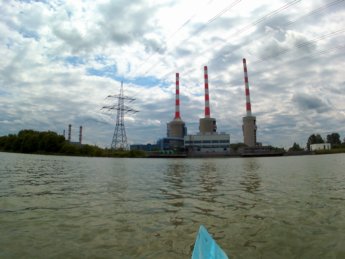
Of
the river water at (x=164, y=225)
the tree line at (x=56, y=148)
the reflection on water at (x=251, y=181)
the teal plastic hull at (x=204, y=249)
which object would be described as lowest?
the river water at (x=164, y=225)

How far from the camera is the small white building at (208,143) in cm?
17127

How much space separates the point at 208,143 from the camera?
17362 cm

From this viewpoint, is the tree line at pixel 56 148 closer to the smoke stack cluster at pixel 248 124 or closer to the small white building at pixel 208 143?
the small white building at pixel 208 143

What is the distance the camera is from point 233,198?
14.4 meters

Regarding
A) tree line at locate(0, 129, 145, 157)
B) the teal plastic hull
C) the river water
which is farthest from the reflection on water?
tree line at locate(0, 129, 145, 157)

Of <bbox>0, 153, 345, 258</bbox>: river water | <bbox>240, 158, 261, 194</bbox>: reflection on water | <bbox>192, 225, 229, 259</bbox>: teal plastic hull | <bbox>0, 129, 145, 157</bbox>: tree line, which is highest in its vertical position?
<bbox>0, 129, 145, 157</bbox>: tree line

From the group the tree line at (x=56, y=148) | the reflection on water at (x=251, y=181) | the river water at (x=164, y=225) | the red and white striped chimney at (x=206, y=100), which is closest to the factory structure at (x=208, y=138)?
the red and white striped chimney at (x=206, y=100)

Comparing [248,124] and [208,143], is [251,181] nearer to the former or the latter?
[208,143]

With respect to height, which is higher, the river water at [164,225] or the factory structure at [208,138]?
the factory structure at [208,138]

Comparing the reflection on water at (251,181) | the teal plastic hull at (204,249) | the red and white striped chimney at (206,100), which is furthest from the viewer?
the red and white striped chimney at (206,100)

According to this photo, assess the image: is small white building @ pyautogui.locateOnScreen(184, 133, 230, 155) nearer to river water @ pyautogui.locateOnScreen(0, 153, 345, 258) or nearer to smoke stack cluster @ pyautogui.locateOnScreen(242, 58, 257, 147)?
smoke stack cluster @ pyautogui.locateOnScreen(242, 58, 257, 147)

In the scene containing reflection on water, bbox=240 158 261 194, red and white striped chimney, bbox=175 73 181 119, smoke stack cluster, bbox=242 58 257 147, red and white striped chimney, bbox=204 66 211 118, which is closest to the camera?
reflection on water, bbox=240 158 261 194

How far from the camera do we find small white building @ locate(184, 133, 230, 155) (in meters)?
171

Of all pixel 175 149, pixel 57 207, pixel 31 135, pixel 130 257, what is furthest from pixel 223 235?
pixel 175 149
